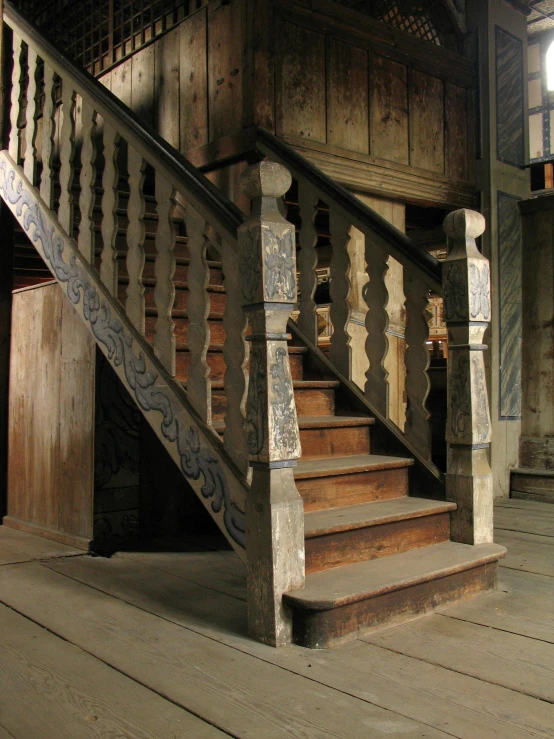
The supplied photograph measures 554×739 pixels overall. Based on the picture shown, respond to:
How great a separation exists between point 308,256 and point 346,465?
1.30 metres

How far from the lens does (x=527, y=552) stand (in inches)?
145

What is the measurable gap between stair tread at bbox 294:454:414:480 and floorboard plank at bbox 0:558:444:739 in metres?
0.57

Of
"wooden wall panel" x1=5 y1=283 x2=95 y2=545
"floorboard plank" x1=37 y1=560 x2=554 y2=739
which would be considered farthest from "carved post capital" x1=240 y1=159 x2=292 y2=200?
"wooden wall panel" x1=5 y1=283 x2=95 y2=545

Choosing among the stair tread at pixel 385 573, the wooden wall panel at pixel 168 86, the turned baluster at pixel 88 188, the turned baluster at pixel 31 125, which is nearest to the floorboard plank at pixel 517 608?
the stair tread at pixel 385 573

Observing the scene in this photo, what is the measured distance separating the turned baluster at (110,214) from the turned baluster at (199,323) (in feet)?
2.21

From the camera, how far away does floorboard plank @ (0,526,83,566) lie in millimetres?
3629

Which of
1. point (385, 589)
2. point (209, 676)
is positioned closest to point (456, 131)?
point (385, 589)

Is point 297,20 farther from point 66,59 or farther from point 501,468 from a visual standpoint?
point 501,468

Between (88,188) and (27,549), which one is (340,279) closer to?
(88,188)

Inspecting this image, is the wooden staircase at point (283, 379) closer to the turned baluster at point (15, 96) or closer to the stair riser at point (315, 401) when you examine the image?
the stair riser at point (315, 401)

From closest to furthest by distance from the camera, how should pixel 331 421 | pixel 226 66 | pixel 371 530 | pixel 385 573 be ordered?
pixel 385 573
pixel 371 530
pixel 331 421
pixel 226 66

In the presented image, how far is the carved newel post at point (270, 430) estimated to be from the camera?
94.4 inches

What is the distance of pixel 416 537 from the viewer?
302cm

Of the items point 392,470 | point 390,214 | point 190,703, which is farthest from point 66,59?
point 190,703
